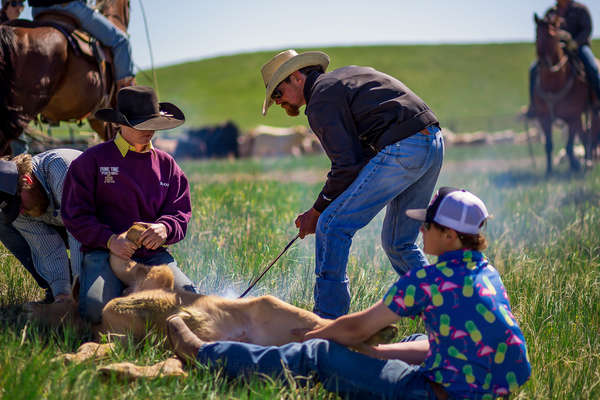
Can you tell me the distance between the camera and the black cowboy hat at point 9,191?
12.0 ft

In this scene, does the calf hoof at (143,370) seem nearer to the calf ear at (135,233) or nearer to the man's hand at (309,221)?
the calf ear at (135,233)

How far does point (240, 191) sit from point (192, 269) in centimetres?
304

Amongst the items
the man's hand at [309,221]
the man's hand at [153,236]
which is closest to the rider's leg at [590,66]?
the man's hand at [309,221]

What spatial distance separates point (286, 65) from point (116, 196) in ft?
4.72

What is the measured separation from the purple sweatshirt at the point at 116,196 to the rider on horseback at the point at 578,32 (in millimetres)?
→ 9615

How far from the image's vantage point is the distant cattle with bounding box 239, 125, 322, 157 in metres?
28.2

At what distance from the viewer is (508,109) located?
5447cm

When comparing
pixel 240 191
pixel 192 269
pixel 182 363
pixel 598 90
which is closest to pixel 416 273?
pixel 182 363

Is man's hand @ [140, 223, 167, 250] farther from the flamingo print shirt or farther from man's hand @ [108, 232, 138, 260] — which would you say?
the flamingo print shirt

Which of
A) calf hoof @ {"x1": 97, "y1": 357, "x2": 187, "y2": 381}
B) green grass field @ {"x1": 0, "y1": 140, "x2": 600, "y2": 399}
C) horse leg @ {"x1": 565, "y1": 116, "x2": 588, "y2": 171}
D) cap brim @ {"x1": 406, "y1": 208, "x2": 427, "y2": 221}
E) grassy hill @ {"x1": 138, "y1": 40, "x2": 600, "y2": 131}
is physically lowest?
grassy hill @ {"x1": 138, "y1": 40, "x2": 600, "y2": 131}

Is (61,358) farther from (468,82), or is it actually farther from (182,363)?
(468,82)

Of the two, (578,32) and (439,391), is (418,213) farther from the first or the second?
(578,32)

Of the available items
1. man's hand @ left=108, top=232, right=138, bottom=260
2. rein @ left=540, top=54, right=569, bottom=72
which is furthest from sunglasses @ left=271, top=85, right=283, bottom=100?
rein @ left=540, top=54, right=569, bottom=72

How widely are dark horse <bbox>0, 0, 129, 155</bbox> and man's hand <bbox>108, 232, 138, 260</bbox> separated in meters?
3.16
